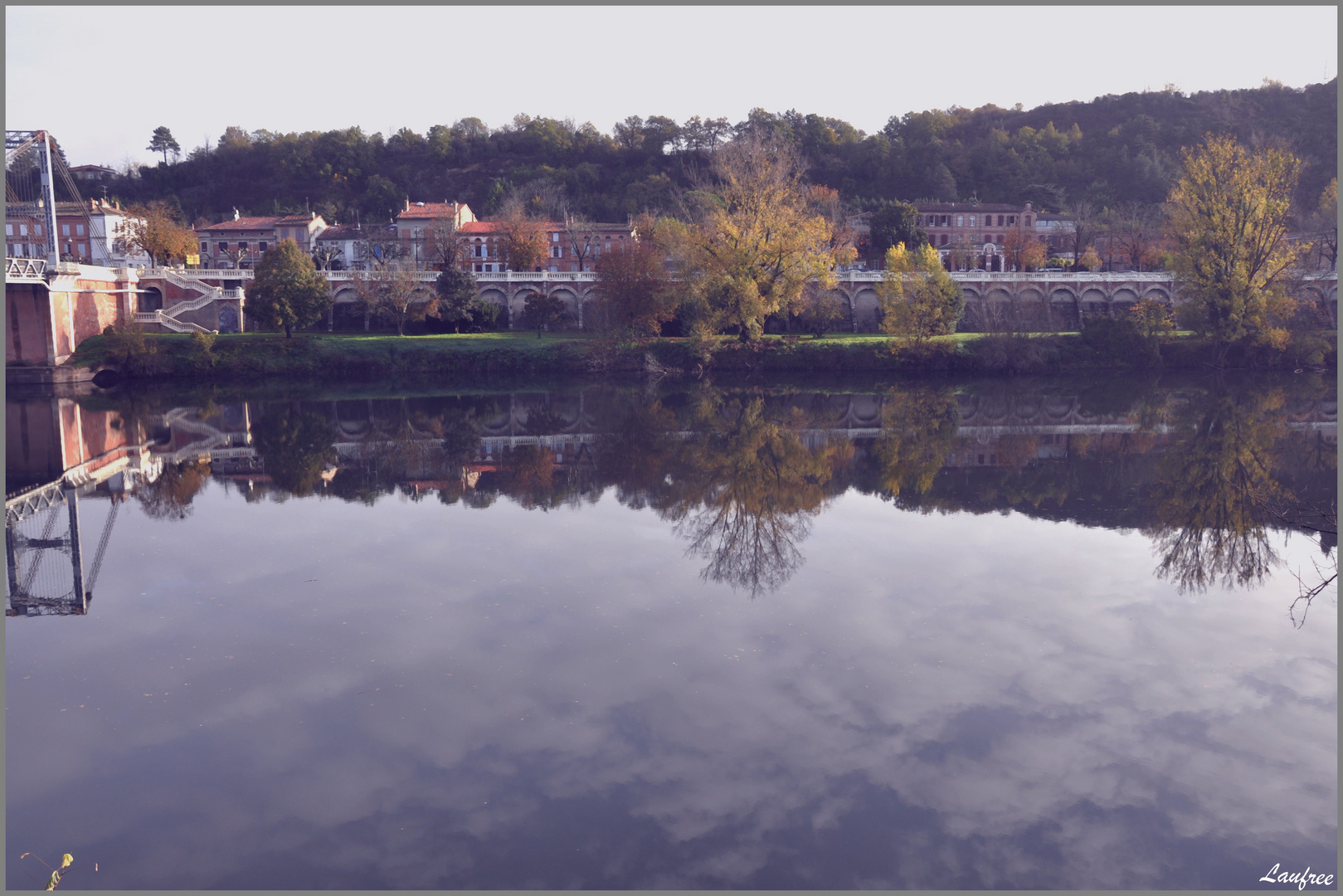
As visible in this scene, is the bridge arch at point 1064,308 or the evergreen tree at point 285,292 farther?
the bridge arch at point 1064,308

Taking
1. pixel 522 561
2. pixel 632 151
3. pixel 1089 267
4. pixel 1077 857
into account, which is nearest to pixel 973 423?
pixel 522 561

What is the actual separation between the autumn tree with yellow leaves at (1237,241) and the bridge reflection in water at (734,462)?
645 cm

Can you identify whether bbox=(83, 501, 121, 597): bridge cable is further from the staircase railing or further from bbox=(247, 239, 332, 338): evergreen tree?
the staircase railing

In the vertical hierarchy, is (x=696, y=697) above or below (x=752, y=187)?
below

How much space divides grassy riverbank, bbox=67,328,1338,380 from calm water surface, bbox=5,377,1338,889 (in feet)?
69.9

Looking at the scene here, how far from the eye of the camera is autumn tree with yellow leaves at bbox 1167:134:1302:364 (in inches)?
1400

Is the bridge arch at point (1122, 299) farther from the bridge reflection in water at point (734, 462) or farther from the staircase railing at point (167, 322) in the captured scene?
the staircase railing at point (167, 322)

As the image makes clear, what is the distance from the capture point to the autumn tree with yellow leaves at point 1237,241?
3556 cm

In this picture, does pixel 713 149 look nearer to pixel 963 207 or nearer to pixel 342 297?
pixel 963 207

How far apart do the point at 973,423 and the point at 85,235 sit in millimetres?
67236

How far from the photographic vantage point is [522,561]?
12.4 metres

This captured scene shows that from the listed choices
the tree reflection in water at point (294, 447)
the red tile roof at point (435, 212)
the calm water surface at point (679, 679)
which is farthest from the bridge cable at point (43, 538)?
the red tile roof at point (435, 212)

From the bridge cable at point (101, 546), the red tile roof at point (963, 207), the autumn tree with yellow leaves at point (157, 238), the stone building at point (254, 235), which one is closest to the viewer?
the bridge cable at point (101, 546)

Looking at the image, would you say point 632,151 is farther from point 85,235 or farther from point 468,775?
point 468,775
